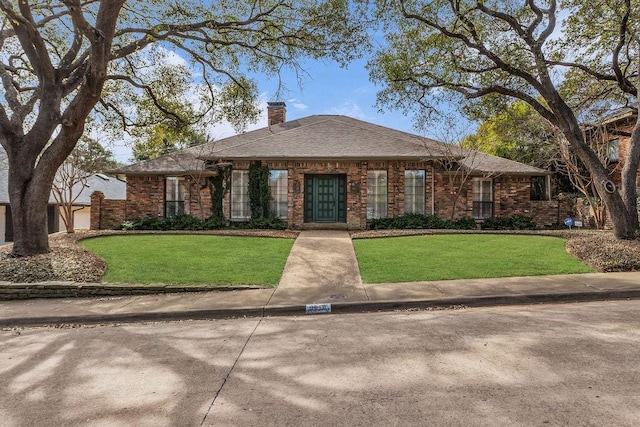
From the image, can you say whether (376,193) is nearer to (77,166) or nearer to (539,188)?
(539,188)

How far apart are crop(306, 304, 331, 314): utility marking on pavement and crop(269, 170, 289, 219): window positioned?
998 cm

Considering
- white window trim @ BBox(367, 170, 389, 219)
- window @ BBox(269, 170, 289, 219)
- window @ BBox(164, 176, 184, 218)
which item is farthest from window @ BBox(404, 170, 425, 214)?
window @ BBox(164, 176, 184, 218)

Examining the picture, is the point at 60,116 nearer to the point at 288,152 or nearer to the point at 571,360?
the point at 288,152

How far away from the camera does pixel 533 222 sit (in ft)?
53.8

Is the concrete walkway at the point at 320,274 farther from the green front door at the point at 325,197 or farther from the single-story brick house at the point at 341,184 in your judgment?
the single-story brick house at the point at 341,184

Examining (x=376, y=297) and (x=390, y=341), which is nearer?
(x=390, y=341)

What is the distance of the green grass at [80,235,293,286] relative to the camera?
820 cm

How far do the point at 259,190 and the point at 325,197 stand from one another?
2817 millimetres

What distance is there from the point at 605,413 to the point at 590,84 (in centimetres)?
1393

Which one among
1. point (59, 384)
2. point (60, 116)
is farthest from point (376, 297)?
point (60, 116)

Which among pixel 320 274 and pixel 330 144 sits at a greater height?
pixel 330 144

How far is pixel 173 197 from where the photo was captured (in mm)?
16828

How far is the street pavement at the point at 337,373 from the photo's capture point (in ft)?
9.48

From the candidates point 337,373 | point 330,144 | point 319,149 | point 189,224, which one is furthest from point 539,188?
point 337,373
